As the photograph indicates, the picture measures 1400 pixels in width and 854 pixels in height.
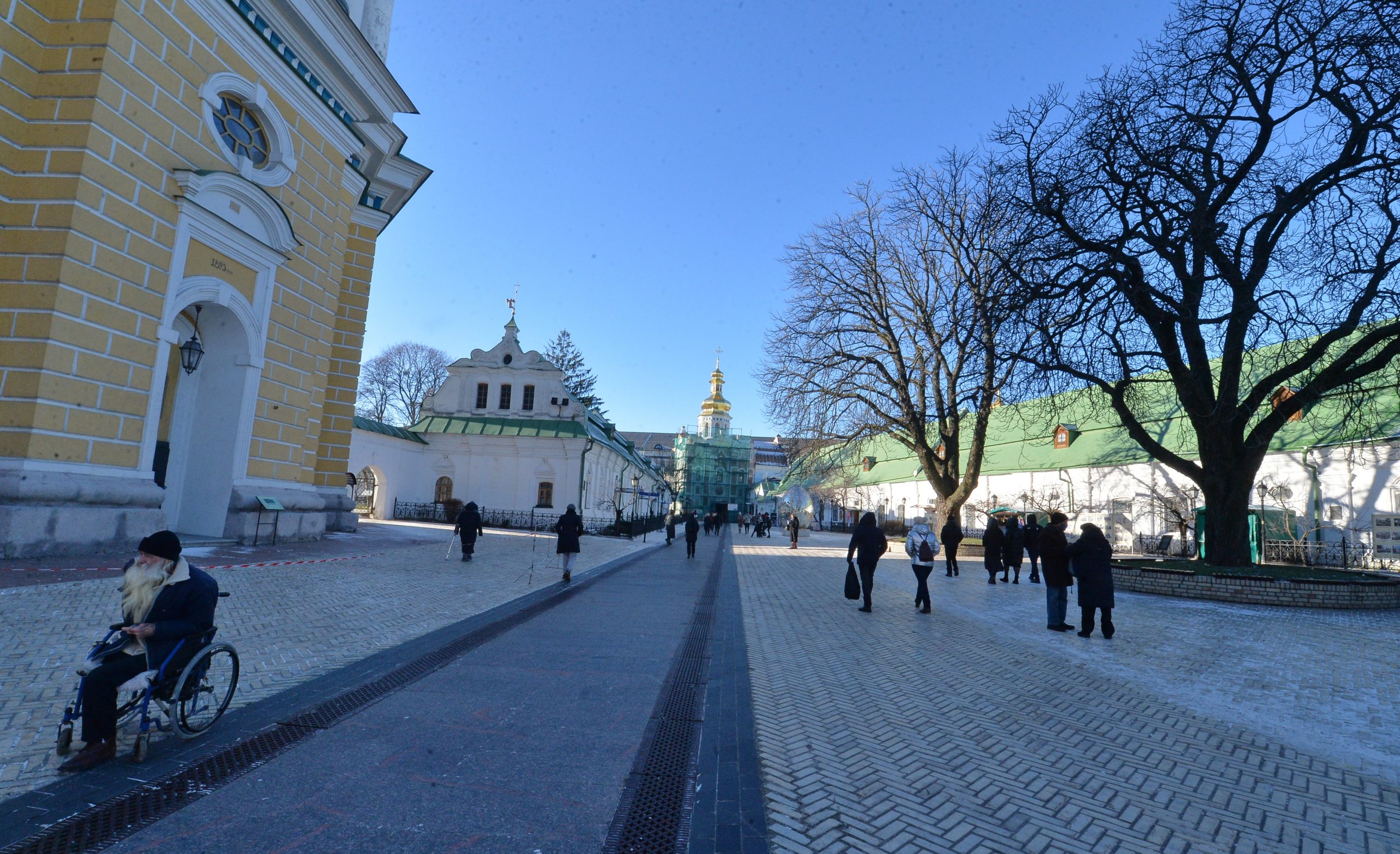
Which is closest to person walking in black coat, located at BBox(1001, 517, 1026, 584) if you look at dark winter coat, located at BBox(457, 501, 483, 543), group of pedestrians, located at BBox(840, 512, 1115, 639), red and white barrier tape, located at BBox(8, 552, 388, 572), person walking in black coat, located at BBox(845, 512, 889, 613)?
group of pedestrians, located at BBox(840, 512, 1115, 639)

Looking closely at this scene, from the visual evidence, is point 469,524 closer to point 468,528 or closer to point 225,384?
point 468,528

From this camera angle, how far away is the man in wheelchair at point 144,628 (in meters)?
3.94

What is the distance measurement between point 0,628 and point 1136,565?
19.3 m

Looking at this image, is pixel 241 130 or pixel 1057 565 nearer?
pixel 1057 565

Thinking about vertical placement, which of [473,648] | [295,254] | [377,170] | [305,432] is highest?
[377,170]

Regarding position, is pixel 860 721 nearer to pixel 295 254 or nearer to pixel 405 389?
pixel 295 254

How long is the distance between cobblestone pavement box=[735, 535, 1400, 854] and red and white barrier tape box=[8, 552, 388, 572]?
5.92 m

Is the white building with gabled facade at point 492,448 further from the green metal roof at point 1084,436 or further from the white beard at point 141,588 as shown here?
the white beard at point 141,588

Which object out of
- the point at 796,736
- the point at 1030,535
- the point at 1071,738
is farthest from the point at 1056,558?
the point at 1030,535

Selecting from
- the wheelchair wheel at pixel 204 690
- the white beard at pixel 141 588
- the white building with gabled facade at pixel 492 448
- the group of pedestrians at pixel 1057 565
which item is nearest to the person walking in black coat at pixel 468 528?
the group of pedestrians at pixel 1057 565

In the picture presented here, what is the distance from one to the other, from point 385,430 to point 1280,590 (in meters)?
32.8

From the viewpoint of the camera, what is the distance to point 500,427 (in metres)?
36.8

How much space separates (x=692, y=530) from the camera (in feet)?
78.4

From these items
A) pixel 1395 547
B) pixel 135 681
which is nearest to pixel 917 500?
pixel 1395 547
